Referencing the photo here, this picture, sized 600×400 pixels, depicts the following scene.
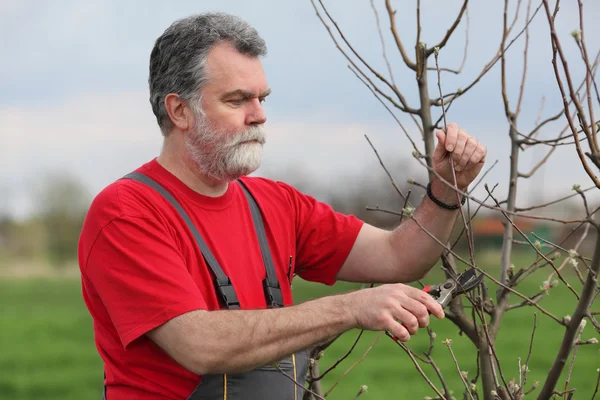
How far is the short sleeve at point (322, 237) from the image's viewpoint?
3.95 meters

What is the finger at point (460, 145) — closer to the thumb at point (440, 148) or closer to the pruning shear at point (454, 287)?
the thumb at point (440, 148)

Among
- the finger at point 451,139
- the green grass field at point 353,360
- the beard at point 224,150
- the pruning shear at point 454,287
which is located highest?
the finger at point 451,139

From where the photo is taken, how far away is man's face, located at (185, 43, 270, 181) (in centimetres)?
347

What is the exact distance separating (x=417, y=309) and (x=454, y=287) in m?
0.38

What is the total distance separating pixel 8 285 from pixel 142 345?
51115mm

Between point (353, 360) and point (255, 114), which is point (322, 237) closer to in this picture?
point (255, 114)

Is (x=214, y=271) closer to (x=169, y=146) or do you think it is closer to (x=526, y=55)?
(x=169, y=146)

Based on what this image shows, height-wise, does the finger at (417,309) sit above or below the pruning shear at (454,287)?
below

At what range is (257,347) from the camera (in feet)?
9.34

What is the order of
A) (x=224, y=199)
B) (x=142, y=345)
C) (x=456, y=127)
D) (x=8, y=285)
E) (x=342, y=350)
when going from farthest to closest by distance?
1. (x=8, y=285)
2. (x=342, y=350)
3. (x=224, y=199)
4. (x=456, y=127)
5. (x=142, y=345)

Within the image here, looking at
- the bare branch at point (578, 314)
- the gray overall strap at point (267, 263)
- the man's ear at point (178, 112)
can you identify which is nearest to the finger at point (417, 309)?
the bare branch at point (578, 314)

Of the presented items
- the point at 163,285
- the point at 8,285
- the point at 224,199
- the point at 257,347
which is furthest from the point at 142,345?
the point at 8,285

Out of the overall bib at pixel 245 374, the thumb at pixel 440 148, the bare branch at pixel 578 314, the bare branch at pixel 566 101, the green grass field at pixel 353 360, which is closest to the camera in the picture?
the bare branch at pixel 566 101

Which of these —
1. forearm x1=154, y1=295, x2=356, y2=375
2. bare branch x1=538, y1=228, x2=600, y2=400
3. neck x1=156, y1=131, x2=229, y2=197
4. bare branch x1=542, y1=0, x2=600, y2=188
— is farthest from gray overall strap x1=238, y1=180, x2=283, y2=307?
bare branch x1=542, y1=0, x2=600, y2=188
